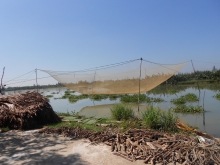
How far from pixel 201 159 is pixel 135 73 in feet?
20.2

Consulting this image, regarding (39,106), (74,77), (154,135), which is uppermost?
(74,77)

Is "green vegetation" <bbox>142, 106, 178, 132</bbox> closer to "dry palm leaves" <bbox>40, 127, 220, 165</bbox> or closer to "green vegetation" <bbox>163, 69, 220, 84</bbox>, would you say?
"dry palm leaves" <bbox>40, 127, 220, 165</bbox>

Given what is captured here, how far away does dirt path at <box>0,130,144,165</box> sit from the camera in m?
3.46

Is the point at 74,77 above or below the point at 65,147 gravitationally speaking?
above

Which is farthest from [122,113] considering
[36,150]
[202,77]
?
[202,77]

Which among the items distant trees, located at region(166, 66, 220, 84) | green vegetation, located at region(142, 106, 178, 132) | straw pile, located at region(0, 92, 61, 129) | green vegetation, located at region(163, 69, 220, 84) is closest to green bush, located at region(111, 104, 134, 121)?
green vegetation, located at region(142, 106, 178, 132)

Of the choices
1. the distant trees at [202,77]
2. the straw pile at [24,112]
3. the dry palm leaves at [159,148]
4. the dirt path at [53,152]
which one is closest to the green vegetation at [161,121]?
the dry palm leaves at [159,148]

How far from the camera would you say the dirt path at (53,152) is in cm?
346

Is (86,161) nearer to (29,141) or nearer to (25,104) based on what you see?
(29,141)

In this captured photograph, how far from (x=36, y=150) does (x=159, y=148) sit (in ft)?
8.56

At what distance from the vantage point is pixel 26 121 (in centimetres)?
620

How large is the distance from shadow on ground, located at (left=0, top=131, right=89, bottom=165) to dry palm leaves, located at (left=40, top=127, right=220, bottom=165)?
76 cm

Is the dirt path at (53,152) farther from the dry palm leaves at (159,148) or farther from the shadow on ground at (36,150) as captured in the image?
the dry palm leaves at (159,148)

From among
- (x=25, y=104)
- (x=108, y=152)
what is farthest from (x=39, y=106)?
(x=108, y=152)
